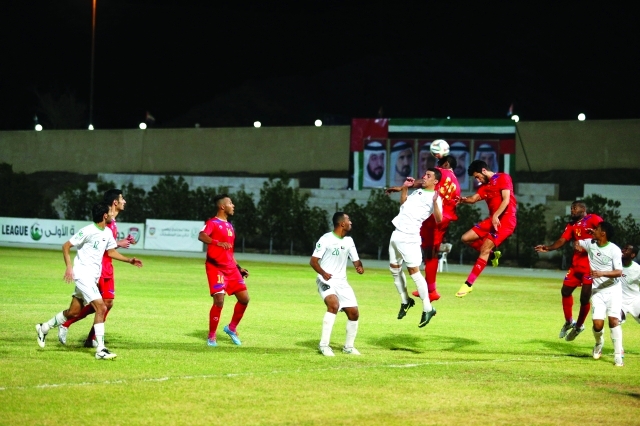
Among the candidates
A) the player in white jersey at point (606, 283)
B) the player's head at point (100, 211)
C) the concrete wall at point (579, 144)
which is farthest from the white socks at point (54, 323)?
the concrete wall at point (579, 144)

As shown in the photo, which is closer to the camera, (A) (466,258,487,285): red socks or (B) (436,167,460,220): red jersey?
(B) (436,167,460,220): red jersey

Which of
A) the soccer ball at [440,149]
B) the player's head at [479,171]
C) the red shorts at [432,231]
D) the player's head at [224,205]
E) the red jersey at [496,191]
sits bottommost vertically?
the red shorts at [432,231]

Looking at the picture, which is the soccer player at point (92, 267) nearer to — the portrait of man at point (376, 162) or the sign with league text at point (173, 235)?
the sign with league text at point (173, 235)

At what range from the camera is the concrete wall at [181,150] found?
62156 mm

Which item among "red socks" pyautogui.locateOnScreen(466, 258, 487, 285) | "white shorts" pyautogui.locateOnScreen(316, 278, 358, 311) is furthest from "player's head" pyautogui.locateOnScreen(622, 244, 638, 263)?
"white shorts" pyautogui.locateOnScreen(316, 278, 358, 311)

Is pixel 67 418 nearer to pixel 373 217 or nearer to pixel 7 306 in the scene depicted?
pixel 7 306

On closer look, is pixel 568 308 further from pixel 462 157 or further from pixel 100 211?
pixel 462 157

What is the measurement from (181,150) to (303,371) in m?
53.2

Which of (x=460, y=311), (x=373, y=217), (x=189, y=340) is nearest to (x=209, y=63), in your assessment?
(x=373, y=217)

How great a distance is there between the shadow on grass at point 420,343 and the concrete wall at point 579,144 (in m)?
37.3

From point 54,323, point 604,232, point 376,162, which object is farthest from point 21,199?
point 604,232

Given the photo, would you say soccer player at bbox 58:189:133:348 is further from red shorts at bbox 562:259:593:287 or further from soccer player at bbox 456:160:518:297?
red shorts at bbox 562:259:593:287

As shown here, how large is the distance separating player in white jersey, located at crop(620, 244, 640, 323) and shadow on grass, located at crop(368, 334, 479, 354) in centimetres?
297

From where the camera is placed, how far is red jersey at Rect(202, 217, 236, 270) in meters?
16.3
